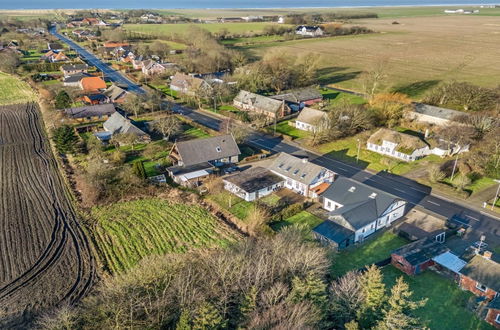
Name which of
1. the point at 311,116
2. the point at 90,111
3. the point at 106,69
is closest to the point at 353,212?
the point at 311,116

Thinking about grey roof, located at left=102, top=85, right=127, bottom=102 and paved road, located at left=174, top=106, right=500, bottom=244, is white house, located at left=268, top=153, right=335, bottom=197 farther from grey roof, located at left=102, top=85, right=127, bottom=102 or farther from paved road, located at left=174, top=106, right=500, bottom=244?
grey roof, located at left=102, top=85, right=127, bottom=102

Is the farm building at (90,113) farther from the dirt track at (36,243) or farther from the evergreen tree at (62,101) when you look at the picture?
the dirt track at (36,243)

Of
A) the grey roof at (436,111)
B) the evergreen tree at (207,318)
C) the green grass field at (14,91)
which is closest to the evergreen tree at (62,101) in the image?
the green grass field at (14,91)

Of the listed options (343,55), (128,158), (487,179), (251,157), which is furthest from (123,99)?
(343,55)

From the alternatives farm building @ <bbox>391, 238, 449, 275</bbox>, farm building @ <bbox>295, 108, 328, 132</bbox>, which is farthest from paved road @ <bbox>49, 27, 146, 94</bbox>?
farm building @ <bbox>391, 238, 449, 275</bbox>

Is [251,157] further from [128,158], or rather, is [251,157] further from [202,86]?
[202,86]
